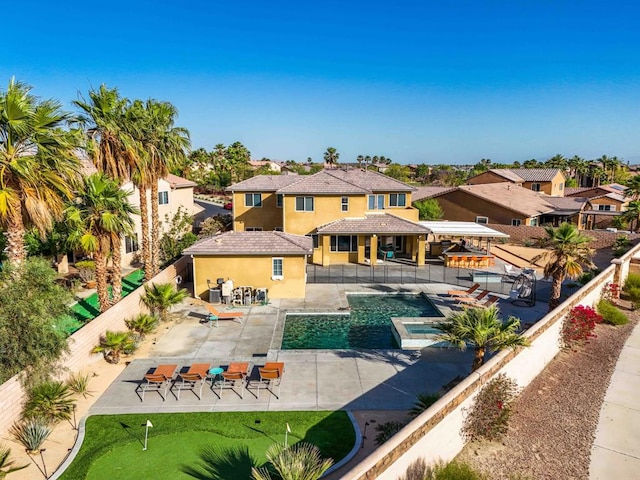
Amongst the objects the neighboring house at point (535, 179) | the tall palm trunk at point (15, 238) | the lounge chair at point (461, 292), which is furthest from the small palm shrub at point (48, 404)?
the neighboring house at point (535, 179)

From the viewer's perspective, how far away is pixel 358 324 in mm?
21719

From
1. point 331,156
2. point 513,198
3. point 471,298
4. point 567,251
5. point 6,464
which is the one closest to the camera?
point 6,464

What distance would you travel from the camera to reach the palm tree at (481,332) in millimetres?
13414

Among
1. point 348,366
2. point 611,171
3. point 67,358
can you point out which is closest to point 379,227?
point 348,366

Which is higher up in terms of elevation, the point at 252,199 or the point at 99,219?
the point at 99,219

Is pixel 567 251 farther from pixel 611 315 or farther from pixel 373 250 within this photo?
pixel 373 250

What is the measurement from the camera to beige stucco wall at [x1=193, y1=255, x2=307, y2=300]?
2520 centimetres

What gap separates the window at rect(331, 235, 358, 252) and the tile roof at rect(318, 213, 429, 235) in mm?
1335

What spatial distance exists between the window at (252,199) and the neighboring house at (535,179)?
143 ft

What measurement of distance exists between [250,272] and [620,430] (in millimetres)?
18684

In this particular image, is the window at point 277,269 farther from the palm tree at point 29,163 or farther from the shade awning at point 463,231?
the shade awning at point 463,231

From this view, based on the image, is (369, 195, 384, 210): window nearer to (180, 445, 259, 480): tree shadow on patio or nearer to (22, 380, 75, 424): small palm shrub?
(180, 445, 259, 480): tree shadow on patio

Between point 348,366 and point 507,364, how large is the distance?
5896 mm

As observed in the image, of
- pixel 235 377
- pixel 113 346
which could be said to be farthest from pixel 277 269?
pixel 235 377
